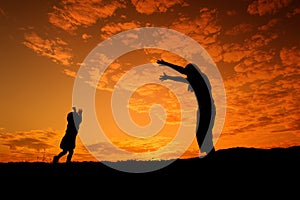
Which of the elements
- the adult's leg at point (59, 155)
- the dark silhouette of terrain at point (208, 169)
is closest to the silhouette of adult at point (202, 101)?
the dark silhouette of terrain at point (208, 169)

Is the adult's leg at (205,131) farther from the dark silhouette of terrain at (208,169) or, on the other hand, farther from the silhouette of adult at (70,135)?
the silhouette of adult at (70,135)

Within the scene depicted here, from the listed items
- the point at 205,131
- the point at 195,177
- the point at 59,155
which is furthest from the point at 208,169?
the point at 59,155

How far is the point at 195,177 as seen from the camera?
7.09 metres

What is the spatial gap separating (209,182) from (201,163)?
138cm

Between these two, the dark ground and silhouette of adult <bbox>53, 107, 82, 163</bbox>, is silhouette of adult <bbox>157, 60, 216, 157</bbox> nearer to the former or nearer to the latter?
the dark ground

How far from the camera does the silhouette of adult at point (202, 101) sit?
30.0 feet

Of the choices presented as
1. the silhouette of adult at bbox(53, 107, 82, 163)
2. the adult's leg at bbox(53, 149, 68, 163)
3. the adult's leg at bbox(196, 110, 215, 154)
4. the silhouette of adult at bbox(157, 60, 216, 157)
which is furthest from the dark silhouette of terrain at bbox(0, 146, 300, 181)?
the silhouette of adult at bbox(53, 107, 82, 163)

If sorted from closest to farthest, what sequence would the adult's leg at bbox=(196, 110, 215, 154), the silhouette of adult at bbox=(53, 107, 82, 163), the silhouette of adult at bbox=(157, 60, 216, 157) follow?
1. the adult's leg at bbox=(196, 110, 215, 154)
2. the silhouette of adult at bbox=(157, 60, 216, 157)
3. the silhouette of adult at bbox=(53, 107, 82, 163)

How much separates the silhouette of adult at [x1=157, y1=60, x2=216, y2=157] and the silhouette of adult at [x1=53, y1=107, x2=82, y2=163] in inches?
209

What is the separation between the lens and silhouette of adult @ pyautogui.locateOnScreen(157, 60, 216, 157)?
9.13 meters

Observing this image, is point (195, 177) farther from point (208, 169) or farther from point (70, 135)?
point (70, 135)

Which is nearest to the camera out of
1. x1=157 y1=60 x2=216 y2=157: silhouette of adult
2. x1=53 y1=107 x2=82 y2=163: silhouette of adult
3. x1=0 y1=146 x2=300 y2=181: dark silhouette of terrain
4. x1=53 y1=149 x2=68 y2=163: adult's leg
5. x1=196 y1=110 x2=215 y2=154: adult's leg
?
x1=0 y1=146 x2=300 y2=181: dark silhouette of terrain

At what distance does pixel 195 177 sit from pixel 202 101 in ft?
9.88

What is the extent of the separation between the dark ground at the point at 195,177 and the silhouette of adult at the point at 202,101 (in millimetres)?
815
